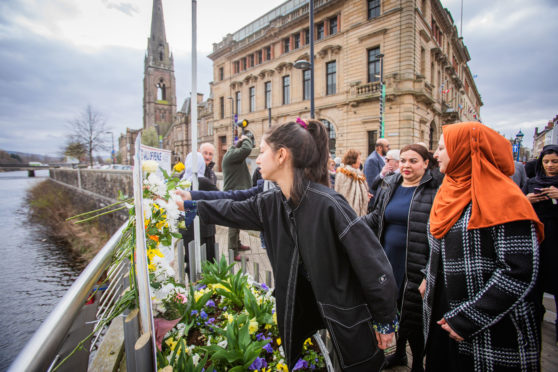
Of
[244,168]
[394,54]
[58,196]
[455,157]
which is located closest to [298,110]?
[394,54]

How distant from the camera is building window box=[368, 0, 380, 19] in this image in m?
18.2

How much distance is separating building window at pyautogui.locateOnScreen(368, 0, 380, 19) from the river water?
23552 mm

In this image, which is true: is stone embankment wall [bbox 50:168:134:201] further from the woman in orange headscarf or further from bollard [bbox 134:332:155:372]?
the woman in orange headscarf

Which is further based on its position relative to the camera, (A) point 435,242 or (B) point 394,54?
(B) point 394,54

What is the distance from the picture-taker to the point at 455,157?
1.59 metres

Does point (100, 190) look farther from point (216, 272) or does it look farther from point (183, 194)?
point (183, 194)

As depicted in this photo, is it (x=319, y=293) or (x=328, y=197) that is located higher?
(x=328, y=197)

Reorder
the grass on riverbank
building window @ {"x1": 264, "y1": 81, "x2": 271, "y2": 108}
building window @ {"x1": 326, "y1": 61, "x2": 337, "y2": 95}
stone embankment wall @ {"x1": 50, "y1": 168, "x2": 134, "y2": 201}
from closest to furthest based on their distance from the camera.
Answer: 1. the grass on riverbank
2. stone embankment wall @ {"x1": 50, "y1": 168, "x2": 134, "y2": 201}
3. building window @ {"x1": 326, "y1": 61, "x2": 337, "y2": 95}
4. building window @ {"x1": 264, "y1": 81, "x2": 271, "y2": 108}

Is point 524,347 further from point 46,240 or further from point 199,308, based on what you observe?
point 46,240

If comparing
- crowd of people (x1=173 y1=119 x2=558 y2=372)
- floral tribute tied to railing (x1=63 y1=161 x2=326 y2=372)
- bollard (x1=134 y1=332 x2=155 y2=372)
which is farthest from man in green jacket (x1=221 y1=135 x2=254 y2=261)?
bollard (x1=134 y1=332 x2=155 y2=372)

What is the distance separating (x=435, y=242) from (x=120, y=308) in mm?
1916

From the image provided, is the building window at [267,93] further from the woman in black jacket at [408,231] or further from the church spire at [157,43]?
the church spire at [157,43]

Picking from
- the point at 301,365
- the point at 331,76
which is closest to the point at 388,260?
the point at 301,365

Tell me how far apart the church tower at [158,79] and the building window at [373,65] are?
56991 millimetres
